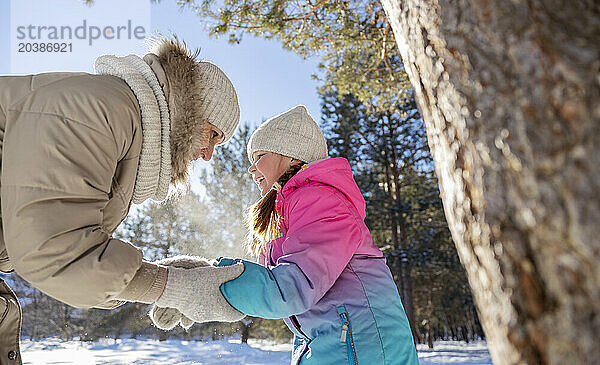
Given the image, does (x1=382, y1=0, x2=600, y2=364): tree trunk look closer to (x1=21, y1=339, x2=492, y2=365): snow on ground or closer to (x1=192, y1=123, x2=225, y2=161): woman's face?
(x1=192, y1=123, x2=225, y2=161): woman's face

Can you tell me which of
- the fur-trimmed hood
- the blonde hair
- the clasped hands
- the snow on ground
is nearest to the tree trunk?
the clasped hands

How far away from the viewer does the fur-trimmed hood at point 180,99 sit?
1420 millimetres

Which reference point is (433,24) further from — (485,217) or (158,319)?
(158,319)

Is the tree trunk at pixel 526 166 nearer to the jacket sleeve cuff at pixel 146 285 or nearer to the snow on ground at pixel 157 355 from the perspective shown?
the jacket sleeve cuff at pixel 146 285

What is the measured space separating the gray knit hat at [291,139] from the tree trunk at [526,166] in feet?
5.37

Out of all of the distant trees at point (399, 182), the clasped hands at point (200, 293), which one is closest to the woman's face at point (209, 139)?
the clasped hands at point (200, 293)

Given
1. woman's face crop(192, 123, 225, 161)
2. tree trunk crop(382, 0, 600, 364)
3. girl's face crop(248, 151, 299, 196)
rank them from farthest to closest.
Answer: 1. girl's face crop(248, 151, 299, 196)
2. woman's face crop(192, 123, 225, 161)
3. tree trunk crop(382, 0, 600, 364)

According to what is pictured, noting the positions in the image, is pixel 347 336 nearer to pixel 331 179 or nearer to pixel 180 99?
pixel 331 179

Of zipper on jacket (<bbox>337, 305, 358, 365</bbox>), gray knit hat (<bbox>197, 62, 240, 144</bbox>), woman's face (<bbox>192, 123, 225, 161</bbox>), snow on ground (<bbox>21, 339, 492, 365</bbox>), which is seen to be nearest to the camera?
zipper on jacket (<bbox>337, 305, 358, 365</bbox>)

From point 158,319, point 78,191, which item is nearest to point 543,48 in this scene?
point 78,191

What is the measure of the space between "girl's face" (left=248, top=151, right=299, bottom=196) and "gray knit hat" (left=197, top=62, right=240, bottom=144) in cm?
46

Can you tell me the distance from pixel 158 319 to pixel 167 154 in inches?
20.7

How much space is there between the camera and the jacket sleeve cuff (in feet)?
3.65

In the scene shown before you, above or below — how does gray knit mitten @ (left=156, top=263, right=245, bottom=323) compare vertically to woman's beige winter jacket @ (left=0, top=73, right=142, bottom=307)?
below
